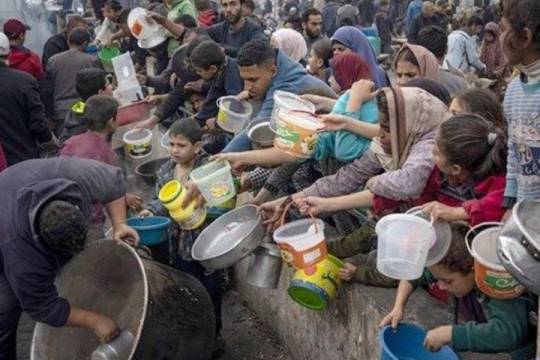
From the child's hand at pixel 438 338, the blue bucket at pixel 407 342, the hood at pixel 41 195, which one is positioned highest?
the hood at pixel 41 195

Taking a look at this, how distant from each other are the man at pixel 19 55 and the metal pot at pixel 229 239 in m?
4.05

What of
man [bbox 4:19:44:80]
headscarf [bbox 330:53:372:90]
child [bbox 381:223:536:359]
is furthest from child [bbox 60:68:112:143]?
→ child [bbox 381:223:536:359]

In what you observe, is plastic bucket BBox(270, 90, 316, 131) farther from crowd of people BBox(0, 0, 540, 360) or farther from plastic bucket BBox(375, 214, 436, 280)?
plastic bucket BBox(375, 214, 436, 280)

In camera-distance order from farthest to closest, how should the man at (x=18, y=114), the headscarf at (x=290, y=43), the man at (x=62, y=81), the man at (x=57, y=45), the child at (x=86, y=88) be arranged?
1. the man at (x=57, y=45)
2. the headscarf at (x=290, y=43)
3. the man at (x=62, y=81)
4. the child at (x=86, y=88)
5. the man at (x=18, y=114)

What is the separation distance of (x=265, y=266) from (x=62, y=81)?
4091 mm

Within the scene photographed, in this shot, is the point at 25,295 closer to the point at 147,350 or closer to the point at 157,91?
the point at 147,350

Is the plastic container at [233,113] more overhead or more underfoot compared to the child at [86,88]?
more overhead

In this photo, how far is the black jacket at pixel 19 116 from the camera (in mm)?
5543

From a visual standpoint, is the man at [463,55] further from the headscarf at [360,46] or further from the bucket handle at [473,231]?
the bucket handle at [473,231]

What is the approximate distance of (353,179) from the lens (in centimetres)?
354

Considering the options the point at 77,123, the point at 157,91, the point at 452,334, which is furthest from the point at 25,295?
the point at 157,91

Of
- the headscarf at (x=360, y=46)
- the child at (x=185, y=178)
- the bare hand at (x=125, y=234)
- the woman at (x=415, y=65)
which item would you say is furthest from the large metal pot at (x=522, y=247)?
the headscarf at (x=360, y=46)

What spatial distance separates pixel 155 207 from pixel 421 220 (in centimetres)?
223

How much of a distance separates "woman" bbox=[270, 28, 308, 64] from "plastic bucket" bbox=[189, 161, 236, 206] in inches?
141
